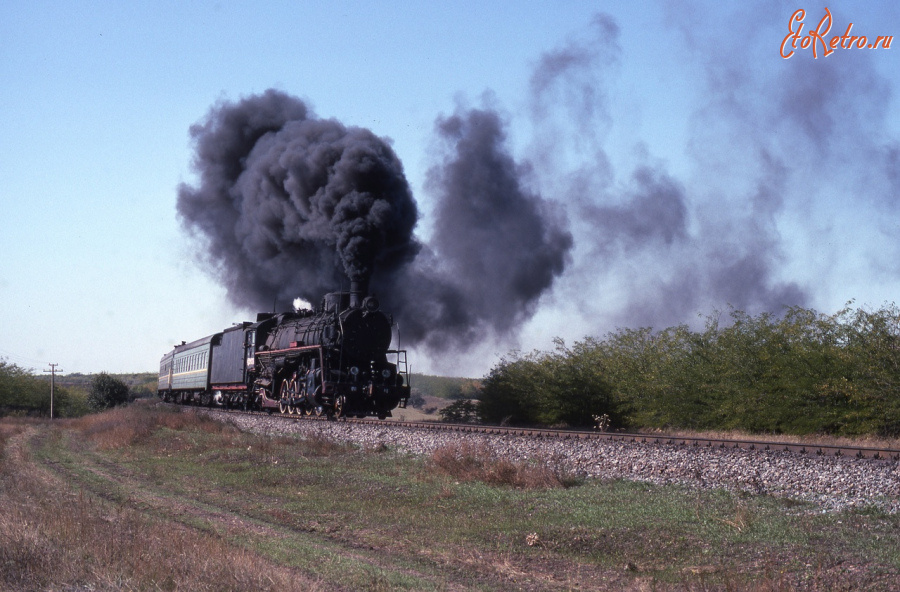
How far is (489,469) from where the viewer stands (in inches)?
514

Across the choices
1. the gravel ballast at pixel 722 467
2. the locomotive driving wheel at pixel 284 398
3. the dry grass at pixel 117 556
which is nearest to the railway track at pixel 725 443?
the gravel ballast at pixel 722 467

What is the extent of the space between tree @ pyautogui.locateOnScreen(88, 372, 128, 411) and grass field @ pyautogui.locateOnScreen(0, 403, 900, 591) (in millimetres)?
44138

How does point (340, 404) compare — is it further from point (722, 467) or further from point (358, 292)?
point (722, 467)

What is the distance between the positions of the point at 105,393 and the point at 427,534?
176 ft

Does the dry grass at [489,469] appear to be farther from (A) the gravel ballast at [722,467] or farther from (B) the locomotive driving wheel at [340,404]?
(B) the locomotive driving wheel at [340,404]

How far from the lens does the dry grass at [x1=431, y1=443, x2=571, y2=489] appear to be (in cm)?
1221

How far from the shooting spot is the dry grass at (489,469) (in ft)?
40.1

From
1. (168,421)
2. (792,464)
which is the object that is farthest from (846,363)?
(168,421)

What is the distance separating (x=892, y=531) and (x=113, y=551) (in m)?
8.19

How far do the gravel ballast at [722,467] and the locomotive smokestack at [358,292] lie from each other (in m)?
8.01

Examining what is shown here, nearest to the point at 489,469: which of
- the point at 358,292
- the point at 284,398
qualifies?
the point at 358,292

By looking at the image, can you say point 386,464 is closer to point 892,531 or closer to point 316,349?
point 316,349

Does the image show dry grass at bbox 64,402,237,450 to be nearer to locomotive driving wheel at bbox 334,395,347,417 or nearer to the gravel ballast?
locomotive driving wheel at bbox 334,395,347,417


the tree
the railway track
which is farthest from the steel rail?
the tree
